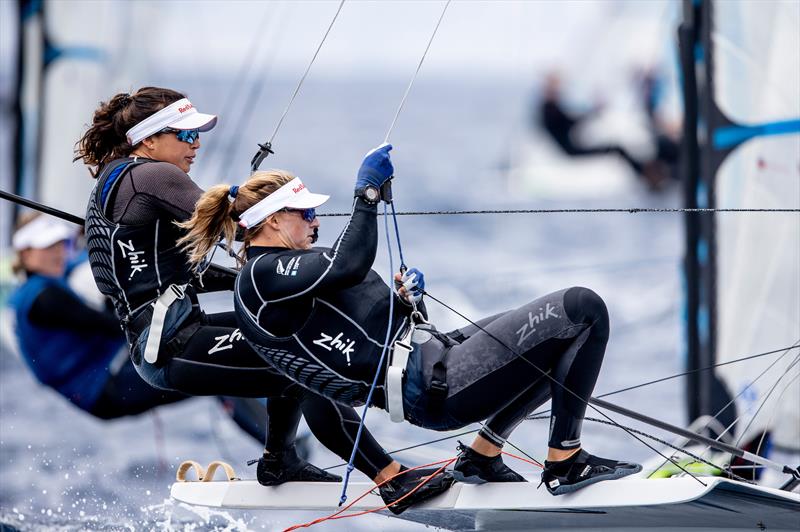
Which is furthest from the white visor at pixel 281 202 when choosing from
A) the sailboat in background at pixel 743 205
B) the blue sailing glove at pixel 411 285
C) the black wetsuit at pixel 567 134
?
the black wetsuit at pixel 567 134

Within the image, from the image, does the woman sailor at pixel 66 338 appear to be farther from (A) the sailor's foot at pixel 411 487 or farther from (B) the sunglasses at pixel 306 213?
(B) the sunglasses at pixel 306 213

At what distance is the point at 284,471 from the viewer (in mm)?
3822

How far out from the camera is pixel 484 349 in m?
3.28

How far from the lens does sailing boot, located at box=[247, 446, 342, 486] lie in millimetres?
3814

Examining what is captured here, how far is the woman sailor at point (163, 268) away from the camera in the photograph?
11.4 ft

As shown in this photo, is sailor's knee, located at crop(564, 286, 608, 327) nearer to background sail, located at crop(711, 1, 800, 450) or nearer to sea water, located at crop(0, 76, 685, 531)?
sea water, located at crop(0, 76, 685, 531)

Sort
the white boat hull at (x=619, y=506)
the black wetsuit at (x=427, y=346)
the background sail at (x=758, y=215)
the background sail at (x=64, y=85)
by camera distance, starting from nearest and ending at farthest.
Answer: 1. the black wetsuit at (x=427, y=346)
2. the white boat hull at (x=619, y=506)
3. the background sail at (x=758, y=215)
4. the background sail at (x=64, y=85)

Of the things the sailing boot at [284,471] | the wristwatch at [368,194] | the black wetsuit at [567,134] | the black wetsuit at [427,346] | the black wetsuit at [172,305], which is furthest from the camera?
A: the black wetsuit at [567,134]

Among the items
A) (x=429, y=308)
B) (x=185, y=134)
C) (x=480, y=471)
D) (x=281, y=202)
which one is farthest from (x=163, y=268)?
(x=429, y=308)

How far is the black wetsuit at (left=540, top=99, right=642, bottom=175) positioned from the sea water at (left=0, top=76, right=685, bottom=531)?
286 millimetres

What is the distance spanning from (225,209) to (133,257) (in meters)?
0.35

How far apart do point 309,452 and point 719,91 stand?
2.60m

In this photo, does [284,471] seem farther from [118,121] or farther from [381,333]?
[118,121]

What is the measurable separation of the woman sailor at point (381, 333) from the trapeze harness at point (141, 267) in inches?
7.6
